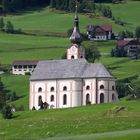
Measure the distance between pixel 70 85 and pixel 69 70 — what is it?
198 cm

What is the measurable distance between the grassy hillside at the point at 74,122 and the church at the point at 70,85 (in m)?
22.8

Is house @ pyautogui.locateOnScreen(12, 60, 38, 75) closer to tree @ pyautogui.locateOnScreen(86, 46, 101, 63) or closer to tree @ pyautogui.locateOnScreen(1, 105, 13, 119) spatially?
tree @ pyautogui.locateOnScreen(86, 46, 101, 63)

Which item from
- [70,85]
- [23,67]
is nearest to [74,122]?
[70,85]

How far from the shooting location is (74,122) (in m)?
82.1

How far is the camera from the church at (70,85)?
126 meters

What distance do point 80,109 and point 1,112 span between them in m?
7.92

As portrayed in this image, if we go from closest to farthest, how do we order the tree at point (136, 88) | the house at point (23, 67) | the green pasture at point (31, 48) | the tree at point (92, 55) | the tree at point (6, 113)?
the tree at point (6, 113), the tree at point (136, 88), the tree at point (92, 55), the house at point (23, 67), the green pasture at point (31, 48)

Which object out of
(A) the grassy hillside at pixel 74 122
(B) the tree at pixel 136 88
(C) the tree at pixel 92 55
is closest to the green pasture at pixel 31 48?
(C) the tree at pixel 92 55

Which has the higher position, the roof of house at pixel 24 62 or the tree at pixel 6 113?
the tree at pixel 6 113

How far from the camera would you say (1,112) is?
102 m

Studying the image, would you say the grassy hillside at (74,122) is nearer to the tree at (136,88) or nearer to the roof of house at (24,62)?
the tree at (136,88)

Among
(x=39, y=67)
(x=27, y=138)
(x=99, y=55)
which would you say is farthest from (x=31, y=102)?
(x=27, y=138)

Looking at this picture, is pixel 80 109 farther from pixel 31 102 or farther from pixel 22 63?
pixel 22 63

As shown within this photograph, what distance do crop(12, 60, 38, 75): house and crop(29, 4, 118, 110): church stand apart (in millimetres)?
39448
